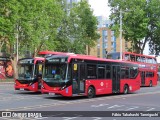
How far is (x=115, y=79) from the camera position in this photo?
24781mm

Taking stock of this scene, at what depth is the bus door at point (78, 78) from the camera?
19.9 metres

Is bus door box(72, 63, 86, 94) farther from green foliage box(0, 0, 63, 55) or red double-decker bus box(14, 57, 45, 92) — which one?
green foliage box(0, 0, 63, 55)

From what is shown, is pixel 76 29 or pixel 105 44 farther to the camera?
pixel 105 44

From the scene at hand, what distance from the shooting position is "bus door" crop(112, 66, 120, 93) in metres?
24.5

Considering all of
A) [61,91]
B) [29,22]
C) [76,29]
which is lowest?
[61,91]

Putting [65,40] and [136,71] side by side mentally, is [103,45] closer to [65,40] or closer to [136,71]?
[65,40]

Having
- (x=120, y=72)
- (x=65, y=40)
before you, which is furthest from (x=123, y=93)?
(x=65, y=40)

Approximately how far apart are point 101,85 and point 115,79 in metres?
2.26

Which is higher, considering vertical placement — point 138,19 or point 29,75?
point 138,19

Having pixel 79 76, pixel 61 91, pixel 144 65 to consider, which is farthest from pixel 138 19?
pixel 61 91

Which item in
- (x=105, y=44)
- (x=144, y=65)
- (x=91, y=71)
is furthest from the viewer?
(x=105, y=44)

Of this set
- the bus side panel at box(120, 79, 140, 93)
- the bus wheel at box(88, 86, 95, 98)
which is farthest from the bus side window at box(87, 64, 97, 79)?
the bus side panel at box(120, 79, 140, 93)

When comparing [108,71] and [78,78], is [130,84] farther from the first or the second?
[78,78]

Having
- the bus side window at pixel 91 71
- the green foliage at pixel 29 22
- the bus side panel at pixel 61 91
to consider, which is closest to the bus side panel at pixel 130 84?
the bus side window at pixel 91 71
